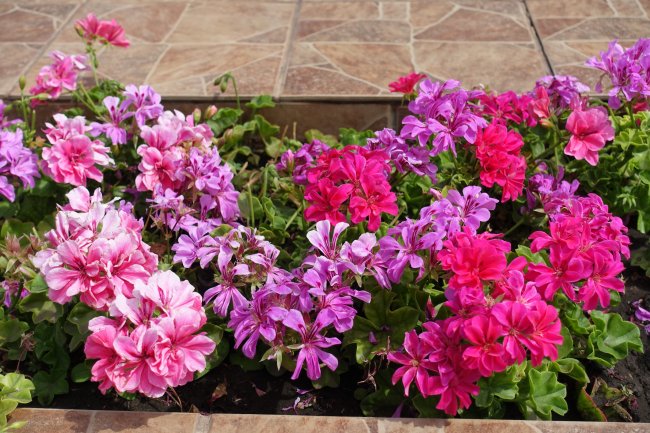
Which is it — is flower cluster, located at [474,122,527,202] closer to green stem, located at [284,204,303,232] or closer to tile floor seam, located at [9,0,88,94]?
green stem, located at [284,204,303,232]

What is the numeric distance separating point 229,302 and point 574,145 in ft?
3.44

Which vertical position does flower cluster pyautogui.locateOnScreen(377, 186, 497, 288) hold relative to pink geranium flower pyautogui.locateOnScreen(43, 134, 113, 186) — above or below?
above

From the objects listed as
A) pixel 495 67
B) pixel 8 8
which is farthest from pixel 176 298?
pixel 8 8

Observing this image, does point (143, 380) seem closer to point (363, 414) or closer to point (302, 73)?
point (363, 414)

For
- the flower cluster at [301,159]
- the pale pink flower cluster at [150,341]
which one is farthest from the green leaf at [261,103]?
the pale pink flower cluster at [150,341]

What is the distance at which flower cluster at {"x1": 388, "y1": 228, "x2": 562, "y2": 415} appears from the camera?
1527mm

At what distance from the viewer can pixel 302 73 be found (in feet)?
10.0

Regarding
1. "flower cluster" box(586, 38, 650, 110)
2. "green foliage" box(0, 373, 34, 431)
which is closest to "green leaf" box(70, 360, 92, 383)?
"green foliage" box(0, 373, 34, 431)

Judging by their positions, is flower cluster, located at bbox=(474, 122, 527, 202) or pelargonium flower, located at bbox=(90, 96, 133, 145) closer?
flower cluster, located at bbox=(474, 122, 527, 202)

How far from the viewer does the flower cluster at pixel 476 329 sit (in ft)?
5.01

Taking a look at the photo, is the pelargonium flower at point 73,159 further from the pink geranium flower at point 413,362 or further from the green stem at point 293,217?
the pink geranium flower at point 413,362

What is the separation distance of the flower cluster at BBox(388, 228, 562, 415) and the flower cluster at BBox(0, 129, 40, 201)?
1.25m

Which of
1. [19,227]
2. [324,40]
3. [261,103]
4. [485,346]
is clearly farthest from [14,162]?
[324,40]

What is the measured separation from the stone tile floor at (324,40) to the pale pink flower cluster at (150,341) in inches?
56.0
